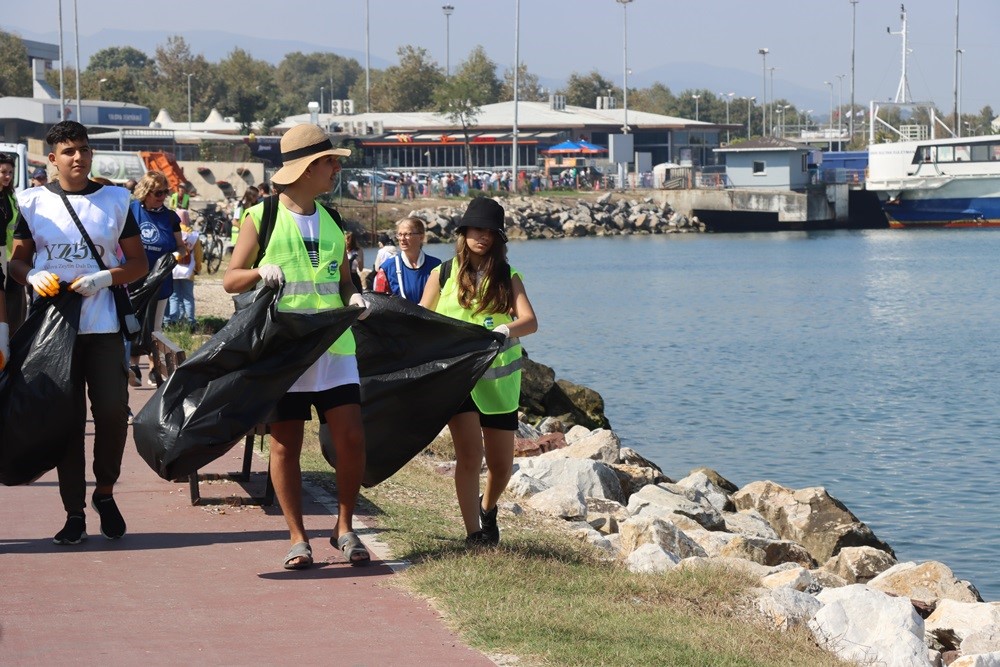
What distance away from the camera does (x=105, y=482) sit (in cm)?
714

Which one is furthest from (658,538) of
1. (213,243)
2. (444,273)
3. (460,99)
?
(460,99)

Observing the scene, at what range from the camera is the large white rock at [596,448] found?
1449cm

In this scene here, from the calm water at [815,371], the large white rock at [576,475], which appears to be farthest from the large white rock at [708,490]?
the calm water at [815,371]

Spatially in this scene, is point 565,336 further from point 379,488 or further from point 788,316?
point 379,488

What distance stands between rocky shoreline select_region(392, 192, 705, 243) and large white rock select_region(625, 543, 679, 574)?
5966 cm

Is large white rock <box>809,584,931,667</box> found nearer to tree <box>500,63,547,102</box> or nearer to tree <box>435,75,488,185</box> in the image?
tree <box>435,75,488,185</box>

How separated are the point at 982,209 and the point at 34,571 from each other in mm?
75148

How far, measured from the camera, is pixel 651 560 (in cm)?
781

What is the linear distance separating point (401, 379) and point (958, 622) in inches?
146

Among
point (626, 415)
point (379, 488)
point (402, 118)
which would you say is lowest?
point (626, 415)

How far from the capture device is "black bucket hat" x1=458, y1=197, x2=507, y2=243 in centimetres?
693

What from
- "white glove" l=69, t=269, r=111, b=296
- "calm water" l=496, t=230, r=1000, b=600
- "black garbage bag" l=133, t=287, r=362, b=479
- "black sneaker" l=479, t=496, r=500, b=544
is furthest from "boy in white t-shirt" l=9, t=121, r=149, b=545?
"calm water" l=496, t=230, r=1000, b=600

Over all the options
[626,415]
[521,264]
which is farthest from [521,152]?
[626,415]

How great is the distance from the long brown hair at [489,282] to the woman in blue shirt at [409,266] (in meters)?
2.87
